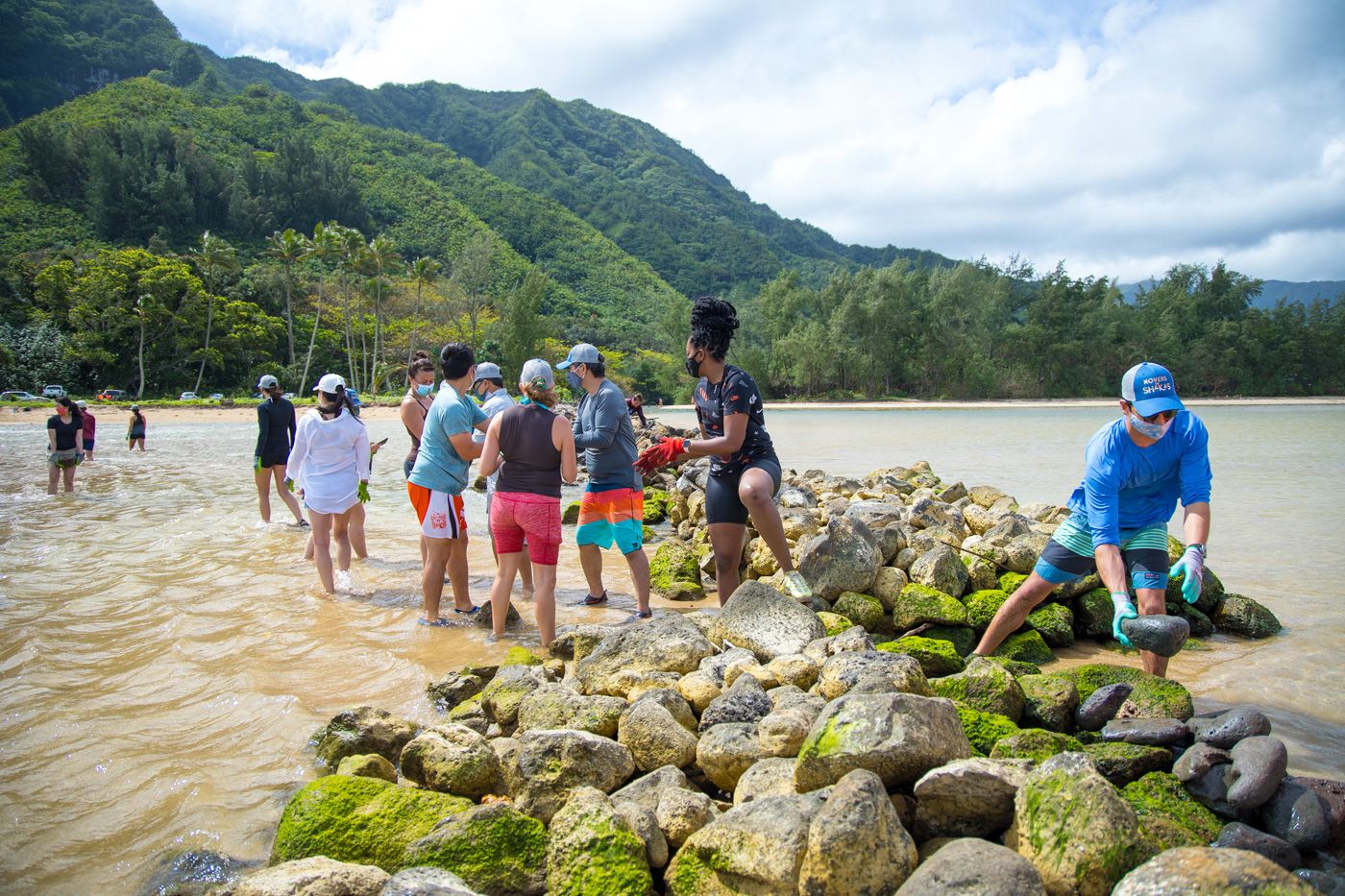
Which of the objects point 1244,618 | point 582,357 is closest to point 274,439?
point 582,357

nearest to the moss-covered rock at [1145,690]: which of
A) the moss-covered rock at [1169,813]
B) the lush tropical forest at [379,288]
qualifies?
the moss-covered rock at [1169,813]

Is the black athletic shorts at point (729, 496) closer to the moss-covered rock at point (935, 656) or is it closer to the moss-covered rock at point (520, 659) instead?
the moss-covered rock at point (935, 656)

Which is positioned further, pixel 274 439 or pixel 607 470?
pixel 274 439

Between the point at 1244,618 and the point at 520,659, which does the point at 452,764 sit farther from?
the point at 1244,618

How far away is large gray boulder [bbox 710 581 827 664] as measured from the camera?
3.89 m

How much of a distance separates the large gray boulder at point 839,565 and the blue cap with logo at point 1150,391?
2.16 m

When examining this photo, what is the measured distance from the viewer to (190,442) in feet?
73.5

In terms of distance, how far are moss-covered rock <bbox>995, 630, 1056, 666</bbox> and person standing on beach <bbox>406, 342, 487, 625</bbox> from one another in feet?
12.5

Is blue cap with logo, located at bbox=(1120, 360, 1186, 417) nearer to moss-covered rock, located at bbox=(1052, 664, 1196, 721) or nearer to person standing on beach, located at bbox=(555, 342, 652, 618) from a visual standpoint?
moss-covered rock, located at bbox=(1052, 664, 1196, 721)

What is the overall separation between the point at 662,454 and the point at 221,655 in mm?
3322

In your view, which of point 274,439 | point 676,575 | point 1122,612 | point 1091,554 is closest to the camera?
point 1122,612

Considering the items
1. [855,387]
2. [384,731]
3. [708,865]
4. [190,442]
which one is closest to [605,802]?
[708,865]

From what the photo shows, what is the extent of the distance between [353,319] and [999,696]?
2387 inches

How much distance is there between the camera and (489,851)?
2.33 meters
